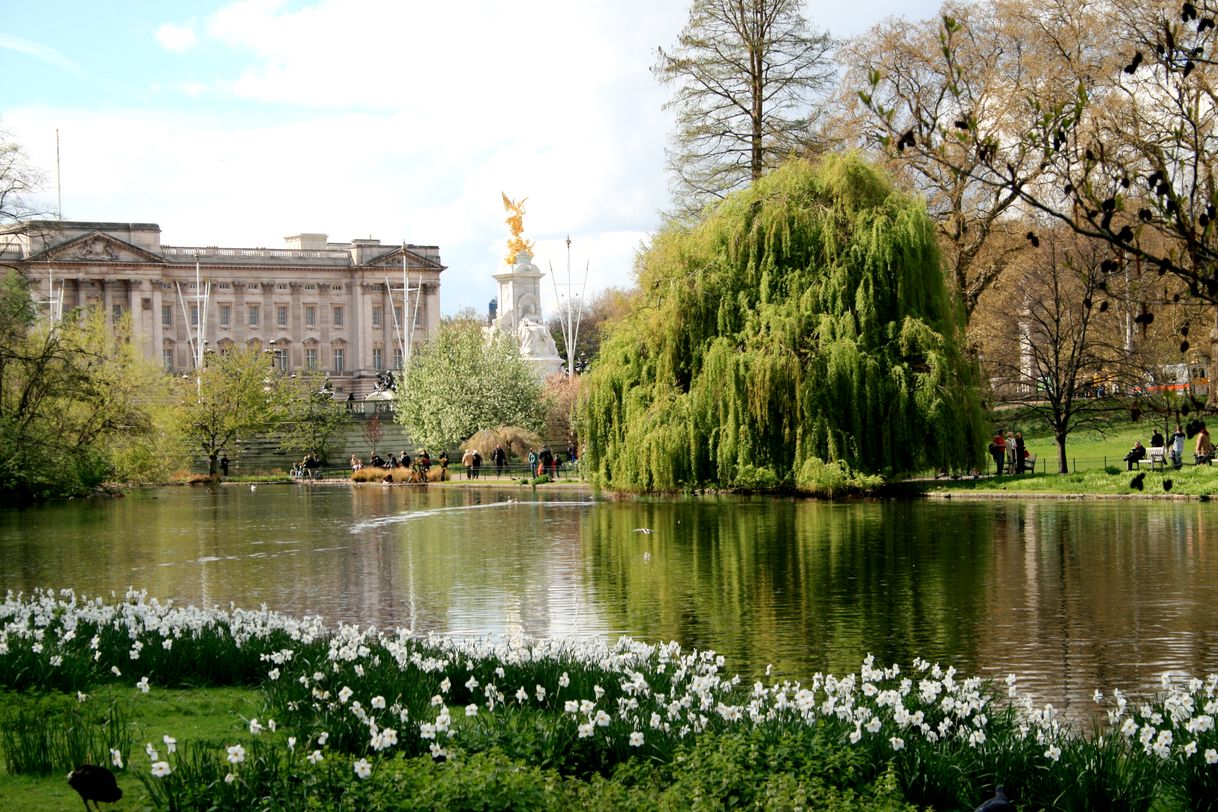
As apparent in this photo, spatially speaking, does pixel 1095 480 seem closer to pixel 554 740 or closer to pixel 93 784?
pixel 554 740

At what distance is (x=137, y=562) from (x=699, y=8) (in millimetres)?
30197

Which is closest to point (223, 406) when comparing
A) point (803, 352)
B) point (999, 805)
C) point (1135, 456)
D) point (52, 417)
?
point (52, 417)

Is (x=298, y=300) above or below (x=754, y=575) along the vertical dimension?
above

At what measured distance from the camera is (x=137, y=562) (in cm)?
2581

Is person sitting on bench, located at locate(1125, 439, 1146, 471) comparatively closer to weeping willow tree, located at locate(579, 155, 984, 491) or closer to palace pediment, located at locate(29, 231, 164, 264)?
weeping willow tree, located at locate(579, 155, 984, 491)

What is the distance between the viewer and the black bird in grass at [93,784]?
7.12 meters

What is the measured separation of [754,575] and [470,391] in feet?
161

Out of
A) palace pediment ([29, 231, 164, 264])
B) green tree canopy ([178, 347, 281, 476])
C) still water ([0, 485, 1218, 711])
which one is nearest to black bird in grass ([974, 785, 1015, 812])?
still water ([0, 485, 1218, 711])

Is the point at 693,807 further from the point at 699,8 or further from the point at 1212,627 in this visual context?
the point at 699,8

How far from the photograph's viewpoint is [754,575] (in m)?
21.3

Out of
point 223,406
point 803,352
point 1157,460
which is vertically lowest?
point 1157,460

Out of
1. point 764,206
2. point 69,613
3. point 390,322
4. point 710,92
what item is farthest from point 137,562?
point 390,322

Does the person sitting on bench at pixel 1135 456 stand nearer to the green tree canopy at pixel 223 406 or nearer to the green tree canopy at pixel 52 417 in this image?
the green tree canopy at pixel 52 417

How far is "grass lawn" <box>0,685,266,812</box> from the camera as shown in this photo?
314 inches
